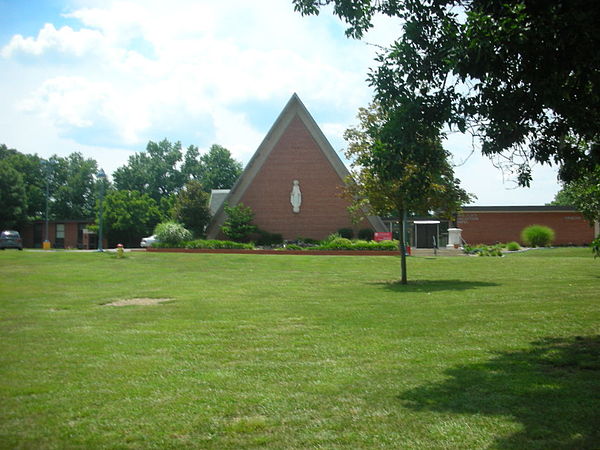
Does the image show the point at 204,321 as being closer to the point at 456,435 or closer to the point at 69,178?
the point at 456,435

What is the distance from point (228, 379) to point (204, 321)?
4180 millimetres

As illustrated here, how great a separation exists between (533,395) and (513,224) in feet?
146

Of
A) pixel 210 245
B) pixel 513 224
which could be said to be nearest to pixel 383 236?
pixel 210 245

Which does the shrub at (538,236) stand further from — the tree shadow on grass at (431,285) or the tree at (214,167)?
the tree at (214,167)

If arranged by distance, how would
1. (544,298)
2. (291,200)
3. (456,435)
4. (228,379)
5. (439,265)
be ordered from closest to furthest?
1. (456,435)
2. (228,379)
3. (544,298)
4. (439,265)
5. (291,200)

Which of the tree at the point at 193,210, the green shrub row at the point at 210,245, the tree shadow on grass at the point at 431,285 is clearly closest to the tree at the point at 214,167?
the tree at the point at 193,210

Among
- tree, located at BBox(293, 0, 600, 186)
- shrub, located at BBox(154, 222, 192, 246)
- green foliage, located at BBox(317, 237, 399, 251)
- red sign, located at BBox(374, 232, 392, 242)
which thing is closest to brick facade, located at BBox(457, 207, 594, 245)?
red sign, located at BBox(374, 232, 392, 242)

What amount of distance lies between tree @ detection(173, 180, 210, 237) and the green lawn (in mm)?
27024

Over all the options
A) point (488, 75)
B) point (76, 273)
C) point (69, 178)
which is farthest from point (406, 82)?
point (69, 178)

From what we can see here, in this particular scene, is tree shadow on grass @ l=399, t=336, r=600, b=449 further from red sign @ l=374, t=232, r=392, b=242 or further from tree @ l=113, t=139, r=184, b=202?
tree @ l=113, t=139, r=184, b=202

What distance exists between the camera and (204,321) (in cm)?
1036

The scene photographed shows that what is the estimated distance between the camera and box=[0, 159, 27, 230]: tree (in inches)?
2466

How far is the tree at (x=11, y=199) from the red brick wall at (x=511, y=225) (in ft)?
157

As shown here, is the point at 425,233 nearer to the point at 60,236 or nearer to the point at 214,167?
the point at 60,236
